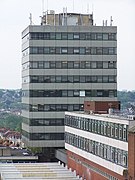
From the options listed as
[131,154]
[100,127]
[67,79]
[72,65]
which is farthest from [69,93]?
[131,154]

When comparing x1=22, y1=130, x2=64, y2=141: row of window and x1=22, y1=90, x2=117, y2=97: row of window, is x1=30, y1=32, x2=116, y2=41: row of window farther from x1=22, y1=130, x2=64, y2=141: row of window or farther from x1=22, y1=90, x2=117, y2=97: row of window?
x1=22, y1=130, x2=64, y2=141: row of window

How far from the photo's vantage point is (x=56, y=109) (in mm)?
101750

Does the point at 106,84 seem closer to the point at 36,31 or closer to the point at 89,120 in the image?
the point at 36,31

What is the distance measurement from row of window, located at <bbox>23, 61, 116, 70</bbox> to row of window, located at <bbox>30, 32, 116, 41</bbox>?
372 cm

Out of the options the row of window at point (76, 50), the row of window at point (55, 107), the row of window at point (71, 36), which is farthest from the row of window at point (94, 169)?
the row of window at point (71, 36)

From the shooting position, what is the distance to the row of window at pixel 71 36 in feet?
333

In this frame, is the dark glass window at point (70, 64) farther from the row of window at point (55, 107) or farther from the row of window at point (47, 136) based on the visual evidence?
Answer: the row of window at point (47, 136)

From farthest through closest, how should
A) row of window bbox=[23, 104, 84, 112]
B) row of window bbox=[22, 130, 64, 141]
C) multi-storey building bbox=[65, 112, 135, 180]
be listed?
row of window bbox=[22, 130, 64, 141]
row of window bbox=[23, 104, 84, 112]
multi-storey building bbox=[65, 112, 135, 180]

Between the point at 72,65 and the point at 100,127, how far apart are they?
38.3 m

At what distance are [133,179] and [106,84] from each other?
52.2 m

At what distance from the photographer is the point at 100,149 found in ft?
212

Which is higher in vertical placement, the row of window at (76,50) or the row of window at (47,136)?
the row of window at (76,50)

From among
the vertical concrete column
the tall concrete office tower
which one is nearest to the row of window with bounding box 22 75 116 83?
the tall concrete office tower

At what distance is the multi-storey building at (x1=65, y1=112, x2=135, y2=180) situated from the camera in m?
55.8
